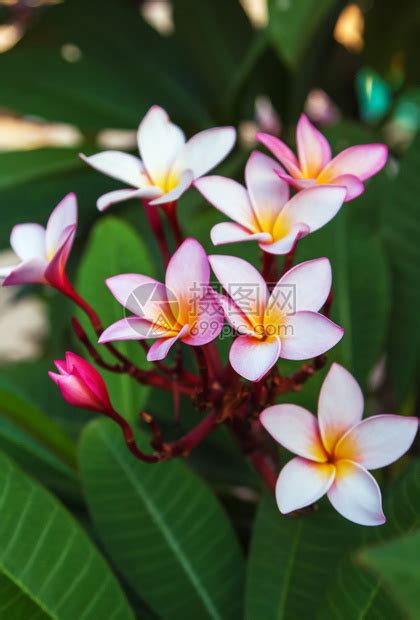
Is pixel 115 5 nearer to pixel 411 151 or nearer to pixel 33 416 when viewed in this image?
pixel 411 151

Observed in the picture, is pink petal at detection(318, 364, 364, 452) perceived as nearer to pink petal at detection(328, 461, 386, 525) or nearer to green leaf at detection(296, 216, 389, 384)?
pink petal at detection(328, 461, 386, 525)

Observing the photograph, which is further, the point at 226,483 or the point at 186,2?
the point at 186,2

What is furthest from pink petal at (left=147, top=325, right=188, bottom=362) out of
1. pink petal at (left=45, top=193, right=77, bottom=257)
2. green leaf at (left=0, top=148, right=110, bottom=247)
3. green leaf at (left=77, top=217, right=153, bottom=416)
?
green leaf at (left=0, top=148, right=110, bottom=247)

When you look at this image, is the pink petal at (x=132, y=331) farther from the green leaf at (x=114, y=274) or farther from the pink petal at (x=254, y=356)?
the green leaf at (x=114, y=274)

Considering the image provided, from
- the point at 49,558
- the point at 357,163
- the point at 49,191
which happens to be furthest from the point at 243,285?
the point at 49,191

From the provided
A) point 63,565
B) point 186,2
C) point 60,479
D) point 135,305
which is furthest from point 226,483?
point 186,2

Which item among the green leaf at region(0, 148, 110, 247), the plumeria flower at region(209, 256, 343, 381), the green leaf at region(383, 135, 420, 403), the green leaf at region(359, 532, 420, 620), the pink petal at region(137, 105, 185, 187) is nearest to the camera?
Answer: the green leaf at region(359, 532, 420, 620)

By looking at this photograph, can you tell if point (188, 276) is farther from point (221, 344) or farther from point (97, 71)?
point (97, 71)
